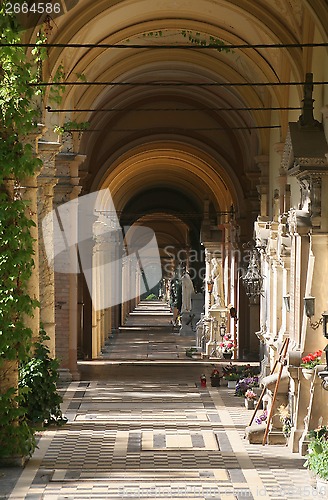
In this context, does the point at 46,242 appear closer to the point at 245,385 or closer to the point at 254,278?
the point at 245,385

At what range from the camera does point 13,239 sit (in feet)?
48.6

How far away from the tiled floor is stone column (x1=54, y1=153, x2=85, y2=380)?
2099 mm

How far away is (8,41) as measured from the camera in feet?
Answer: 45.0

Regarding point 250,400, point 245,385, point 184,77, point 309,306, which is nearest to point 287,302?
point 250,400

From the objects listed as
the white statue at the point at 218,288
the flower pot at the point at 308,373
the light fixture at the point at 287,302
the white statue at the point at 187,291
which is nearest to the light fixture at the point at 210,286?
the white statue at the point at 218,288

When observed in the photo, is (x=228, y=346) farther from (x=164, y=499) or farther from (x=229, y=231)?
(x=164, y=499)

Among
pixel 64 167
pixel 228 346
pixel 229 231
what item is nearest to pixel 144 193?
pixel 229 231

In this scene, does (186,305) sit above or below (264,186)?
below

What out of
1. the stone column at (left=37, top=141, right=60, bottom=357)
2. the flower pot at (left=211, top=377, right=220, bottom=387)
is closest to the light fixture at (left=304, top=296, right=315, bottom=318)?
the stone column at (left=37, top=141, right=60, bottom=357)

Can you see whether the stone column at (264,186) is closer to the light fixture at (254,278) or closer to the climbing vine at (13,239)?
the light fixture at (254,278)

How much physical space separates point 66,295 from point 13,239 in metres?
12.9

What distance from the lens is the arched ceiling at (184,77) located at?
2052 cm

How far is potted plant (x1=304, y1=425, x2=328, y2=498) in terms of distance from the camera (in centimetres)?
1318

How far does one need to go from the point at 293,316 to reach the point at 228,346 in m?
14.0
